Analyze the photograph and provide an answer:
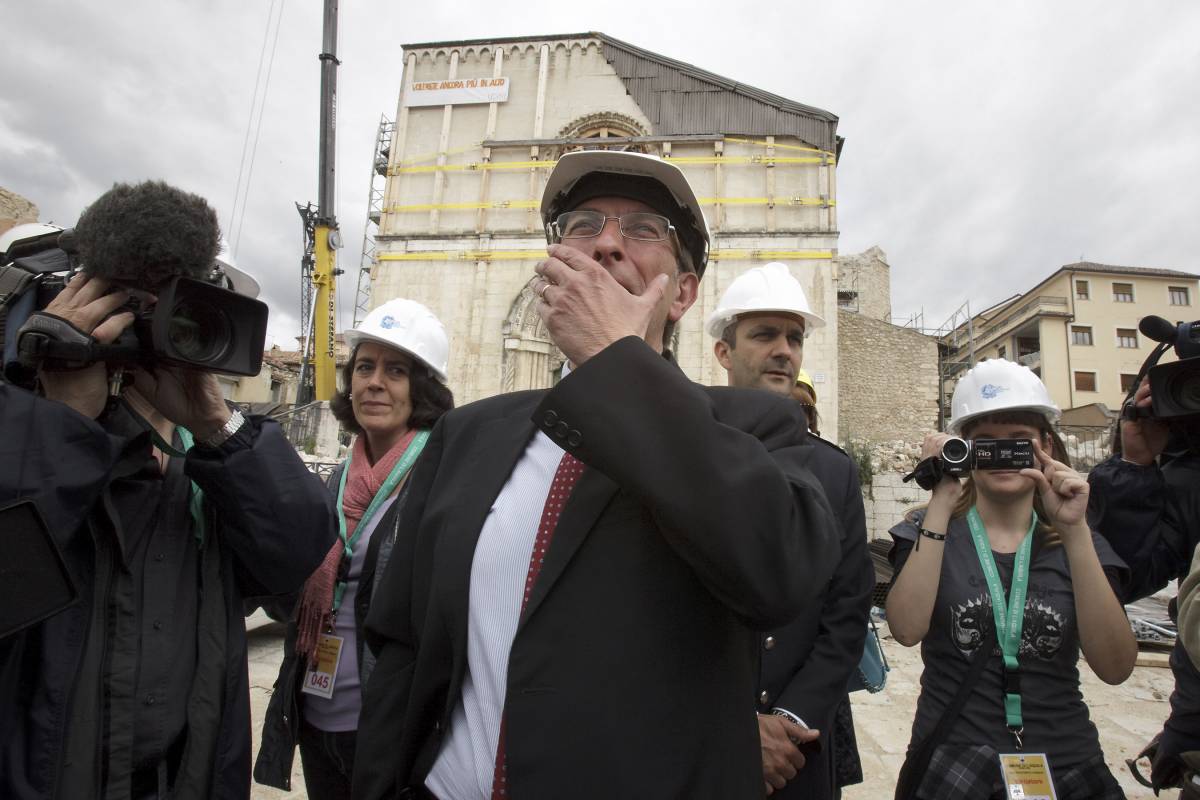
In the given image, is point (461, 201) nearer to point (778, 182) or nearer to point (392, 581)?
point (778, 182)

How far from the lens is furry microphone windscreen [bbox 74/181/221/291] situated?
135cm

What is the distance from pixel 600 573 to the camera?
970 millimetres

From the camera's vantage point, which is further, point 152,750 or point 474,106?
point 474,106

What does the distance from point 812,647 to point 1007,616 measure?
0.72 m

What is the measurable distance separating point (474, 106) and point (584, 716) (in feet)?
64.7

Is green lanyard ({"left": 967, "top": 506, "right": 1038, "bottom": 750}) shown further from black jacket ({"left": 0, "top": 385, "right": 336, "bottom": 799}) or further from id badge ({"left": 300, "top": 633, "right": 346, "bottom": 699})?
id badge ({"left": 300, "top": 633, "right": 346, "bottom": 699})

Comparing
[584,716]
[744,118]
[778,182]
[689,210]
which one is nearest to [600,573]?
[584,716]

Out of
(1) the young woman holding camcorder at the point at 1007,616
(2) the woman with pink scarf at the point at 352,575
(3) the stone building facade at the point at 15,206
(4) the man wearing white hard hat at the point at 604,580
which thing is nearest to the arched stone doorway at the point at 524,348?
(3) the stone building facade at the point at 15,206

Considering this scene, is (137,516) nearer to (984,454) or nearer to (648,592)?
(648,592)

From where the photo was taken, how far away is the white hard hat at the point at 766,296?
263cm

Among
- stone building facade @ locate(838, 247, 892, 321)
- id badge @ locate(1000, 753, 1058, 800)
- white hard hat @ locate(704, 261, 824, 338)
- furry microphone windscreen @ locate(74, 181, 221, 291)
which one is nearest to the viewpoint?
furry microphone windscreen @ locate(74, 181, 221, 291)

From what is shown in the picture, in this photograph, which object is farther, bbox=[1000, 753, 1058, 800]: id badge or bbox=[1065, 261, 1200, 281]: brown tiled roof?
bbox=[1065, 261, 1200, 281]: brown tiled roof

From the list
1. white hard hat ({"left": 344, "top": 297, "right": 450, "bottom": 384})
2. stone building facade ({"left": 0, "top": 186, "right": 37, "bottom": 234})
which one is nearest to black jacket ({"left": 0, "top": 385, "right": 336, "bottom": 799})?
white hard hat ({"left": 344, "top": 297, "right": 450, "bottom": 384})

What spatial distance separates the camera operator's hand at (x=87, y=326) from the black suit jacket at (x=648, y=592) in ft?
3.05
